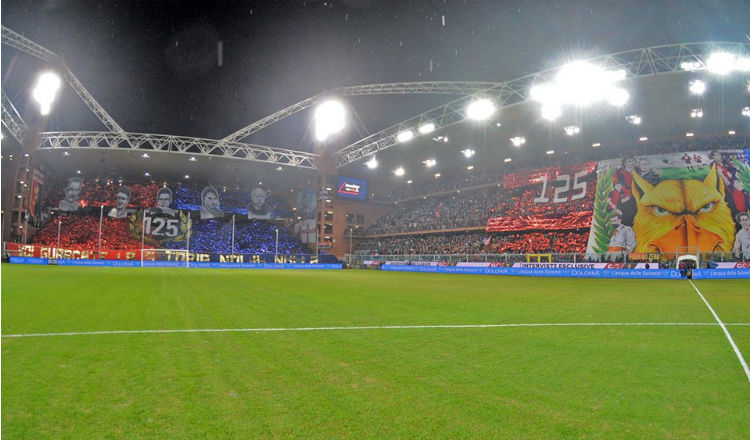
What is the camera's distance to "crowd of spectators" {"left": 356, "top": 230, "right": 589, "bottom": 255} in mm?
42188

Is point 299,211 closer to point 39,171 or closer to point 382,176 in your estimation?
point 382,176

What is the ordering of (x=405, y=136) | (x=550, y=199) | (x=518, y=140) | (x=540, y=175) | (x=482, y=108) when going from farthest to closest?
(x=540, y=175)
(x=550, y=199)
(x=518, y=140)
(x=405, y=136)
(x=482, y=108)

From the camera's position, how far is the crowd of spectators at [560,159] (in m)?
39.3

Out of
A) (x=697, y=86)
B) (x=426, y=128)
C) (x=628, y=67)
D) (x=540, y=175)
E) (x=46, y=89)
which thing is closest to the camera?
(x=628, y=67)

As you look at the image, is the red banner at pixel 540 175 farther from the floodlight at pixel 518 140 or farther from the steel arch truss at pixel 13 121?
the steel arch truss at pixel 13 121

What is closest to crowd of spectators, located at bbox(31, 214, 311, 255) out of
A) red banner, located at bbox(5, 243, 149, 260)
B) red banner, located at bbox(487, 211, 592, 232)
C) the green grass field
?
red banner, located at bbox(5, 243, 149, 260)

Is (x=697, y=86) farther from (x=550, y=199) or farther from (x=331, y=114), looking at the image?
(x=331, y=114)

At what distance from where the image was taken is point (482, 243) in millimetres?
49562

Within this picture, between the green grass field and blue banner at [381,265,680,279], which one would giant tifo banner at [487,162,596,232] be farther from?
the green grass field

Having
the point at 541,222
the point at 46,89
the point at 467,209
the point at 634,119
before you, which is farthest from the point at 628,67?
the point at 46,89

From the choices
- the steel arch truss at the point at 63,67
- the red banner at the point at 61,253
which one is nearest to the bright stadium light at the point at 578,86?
the steel arch truss at the point at 63,67

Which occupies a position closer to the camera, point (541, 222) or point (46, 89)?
point (46, 89)

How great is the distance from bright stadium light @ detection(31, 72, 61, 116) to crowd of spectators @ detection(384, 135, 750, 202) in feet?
146

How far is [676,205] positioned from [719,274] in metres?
12.4
